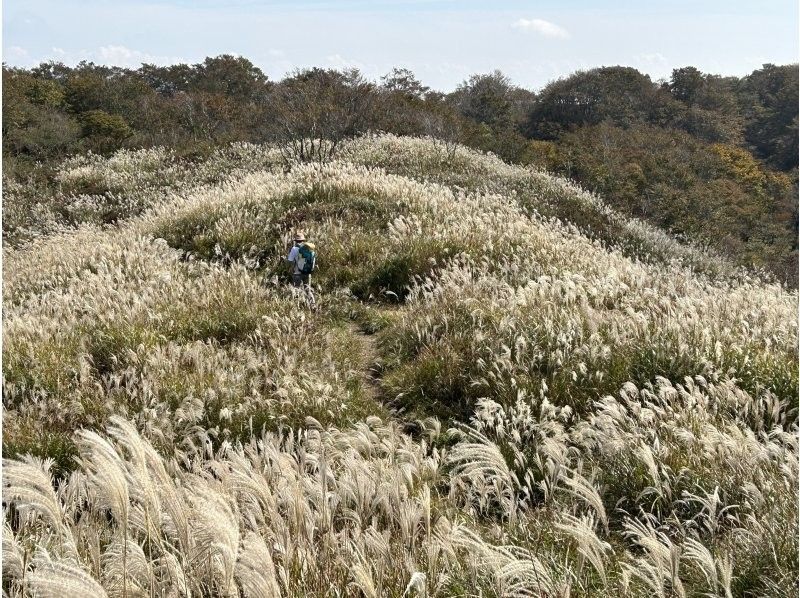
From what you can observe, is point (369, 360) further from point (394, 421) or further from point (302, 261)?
point (302, 261)

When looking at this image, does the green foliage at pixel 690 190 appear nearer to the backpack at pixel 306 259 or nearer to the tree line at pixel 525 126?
the tree line at pixel 525 126

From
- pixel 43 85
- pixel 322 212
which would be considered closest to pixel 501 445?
pixel 322 212

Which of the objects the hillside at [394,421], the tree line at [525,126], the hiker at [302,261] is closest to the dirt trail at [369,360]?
the hillside at [394,421]

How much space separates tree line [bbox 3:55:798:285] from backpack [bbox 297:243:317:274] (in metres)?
15.9

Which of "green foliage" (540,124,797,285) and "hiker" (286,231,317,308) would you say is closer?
"hiker" (286,231,317,308)

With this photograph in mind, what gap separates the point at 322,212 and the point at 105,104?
127ft

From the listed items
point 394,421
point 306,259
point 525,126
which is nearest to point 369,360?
point 394,421

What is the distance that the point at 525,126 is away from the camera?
66.6 m

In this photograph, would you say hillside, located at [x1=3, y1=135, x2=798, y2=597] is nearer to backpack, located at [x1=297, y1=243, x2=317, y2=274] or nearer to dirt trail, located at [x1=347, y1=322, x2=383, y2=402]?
dirt trail, located at [x1=347, y1=322, x2=383, y2=402]

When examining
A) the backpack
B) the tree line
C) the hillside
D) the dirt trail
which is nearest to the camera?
the hillside

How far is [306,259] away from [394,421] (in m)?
4.58

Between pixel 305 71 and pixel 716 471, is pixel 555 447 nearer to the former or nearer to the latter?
pixel 716 471

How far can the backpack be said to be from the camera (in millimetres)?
9125

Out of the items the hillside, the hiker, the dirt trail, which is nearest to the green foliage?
the hillside
